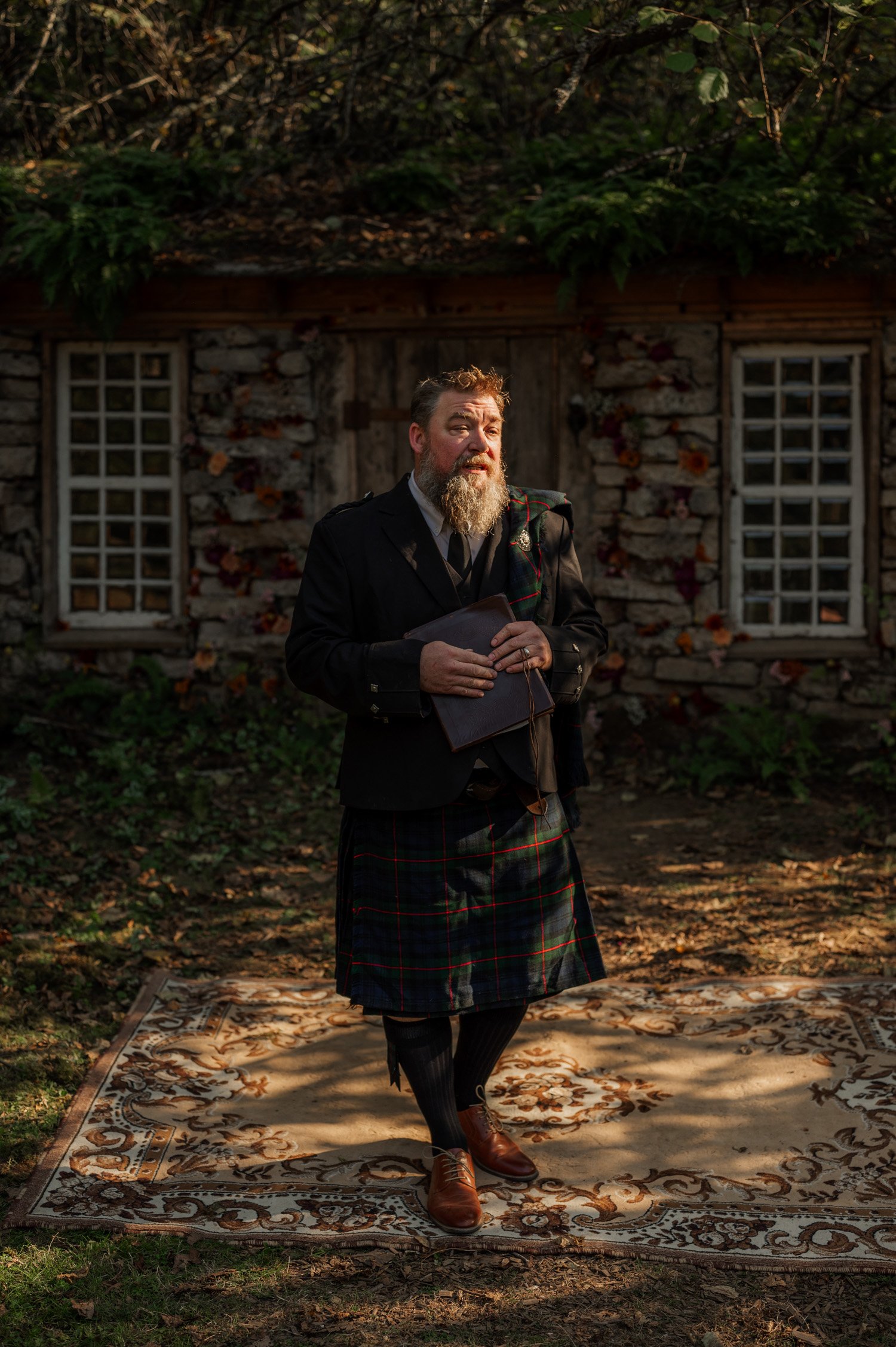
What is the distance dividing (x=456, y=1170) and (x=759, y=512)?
5.52 m

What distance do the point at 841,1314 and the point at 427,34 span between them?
335 inches

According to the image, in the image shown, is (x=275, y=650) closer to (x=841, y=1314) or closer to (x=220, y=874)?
(x=220, y=874)

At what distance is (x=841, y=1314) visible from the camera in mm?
2936

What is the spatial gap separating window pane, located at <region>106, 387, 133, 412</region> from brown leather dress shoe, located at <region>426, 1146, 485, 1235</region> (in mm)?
6184

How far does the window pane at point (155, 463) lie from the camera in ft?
27.3

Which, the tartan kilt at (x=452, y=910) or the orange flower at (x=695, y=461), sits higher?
the orange flower at (x=695, y=461)

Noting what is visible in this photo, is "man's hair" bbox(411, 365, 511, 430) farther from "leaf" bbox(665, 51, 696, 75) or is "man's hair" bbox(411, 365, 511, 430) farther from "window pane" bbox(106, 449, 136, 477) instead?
"window pane" bbox(106, 449, 136, 477)

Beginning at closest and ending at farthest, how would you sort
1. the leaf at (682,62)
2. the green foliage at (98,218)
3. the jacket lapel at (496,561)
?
the jacket lapel at (496,561) → the leaf at (682,62) → the green foliage at (98,218)

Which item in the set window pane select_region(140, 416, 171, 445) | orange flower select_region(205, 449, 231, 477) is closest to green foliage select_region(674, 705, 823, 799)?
orange flower select_region(205, 449, 231, 477)

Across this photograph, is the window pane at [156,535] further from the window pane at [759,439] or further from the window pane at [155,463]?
the window pane at [759,439]

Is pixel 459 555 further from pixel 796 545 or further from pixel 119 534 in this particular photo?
pixel 119 534

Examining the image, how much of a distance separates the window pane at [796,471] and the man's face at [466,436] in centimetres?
493

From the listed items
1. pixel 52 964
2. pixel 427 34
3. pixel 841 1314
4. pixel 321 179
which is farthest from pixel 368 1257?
pixel 427 34

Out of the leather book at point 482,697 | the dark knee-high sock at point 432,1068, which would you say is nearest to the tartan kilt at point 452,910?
the dark knee-high sock at point 432,1068
